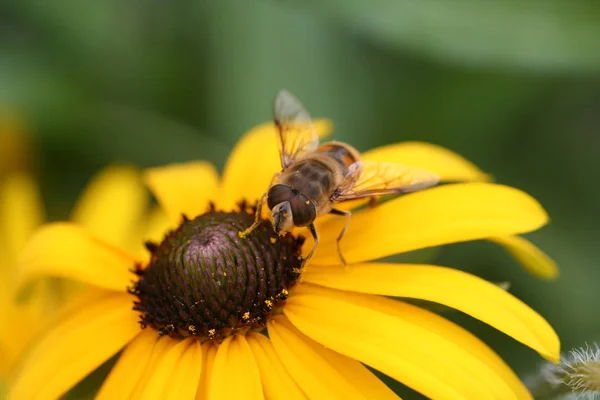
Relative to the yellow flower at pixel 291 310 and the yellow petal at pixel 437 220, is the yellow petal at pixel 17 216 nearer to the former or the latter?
the yellow flower at pixel 291 310

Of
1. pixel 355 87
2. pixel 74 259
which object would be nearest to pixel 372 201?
pixel 74 259

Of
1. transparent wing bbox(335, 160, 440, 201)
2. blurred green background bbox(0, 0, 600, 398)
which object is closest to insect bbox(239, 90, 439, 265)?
transparent wing bbox(335, 160, 440, 201)

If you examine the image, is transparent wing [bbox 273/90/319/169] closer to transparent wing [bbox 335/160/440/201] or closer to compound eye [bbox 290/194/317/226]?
transparent wing [bbox 335/160/440/201]

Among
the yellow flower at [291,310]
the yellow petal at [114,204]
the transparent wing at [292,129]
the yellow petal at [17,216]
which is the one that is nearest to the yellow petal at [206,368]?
the yellow flower at [291,310]

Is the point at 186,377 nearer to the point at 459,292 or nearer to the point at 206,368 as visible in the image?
the point at 206,368

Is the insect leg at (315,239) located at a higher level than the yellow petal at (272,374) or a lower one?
higher
